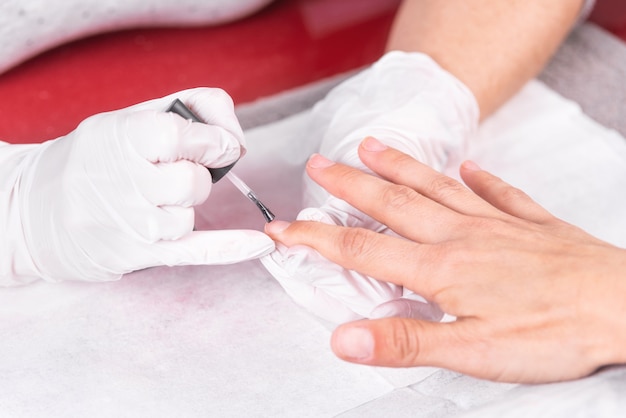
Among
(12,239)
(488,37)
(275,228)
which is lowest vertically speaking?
(12,239)

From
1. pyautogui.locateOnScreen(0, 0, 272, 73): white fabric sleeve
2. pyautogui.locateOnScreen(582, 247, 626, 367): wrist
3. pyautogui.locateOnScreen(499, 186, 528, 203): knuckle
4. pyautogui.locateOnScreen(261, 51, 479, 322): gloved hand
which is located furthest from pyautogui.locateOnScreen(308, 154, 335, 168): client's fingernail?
pyautogui.locateOnScreen(0, 0, 272, 73): white fabric sleeve

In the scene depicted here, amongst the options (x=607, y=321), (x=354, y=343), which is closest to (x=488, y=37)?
(x=607, y=321)

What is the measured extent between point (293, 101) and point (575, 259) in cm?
67

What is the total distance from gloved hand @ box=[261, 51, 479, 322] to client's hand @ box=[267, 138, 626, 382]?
0.04 metres

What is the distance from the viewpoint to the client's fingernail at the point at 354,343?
0.76m

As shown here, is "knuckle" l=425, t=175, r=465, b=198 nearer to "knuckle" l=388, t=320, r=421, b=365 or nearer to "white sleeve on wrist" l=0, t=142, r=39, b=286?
"knuckle" l=388, t=320, r=421, b=365

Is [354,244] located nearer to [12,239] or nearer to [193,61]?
[12,239]

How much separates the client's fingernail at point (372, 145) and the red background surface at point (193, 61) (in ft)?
1.40

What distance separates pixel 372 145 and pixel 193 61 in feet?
1.76

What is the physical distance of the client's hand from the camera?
80cm

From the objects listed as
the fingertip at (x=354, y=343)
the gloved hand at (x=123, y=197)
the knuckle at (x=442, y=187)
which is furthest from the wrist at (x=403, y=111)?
the fingertip at (x=354, y=343)

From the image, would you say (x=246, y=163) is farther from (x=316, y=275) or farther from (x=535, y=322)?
(x=535, y=322)

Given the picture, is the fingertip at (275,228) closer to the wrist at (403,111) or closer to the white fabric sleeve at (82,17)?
the wrist at (403,111)

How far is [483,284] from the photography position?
82 cm
